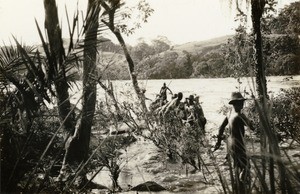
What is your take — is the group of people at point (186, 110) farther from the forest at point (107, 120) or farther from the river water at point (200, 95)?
the river water at point (200, 95)

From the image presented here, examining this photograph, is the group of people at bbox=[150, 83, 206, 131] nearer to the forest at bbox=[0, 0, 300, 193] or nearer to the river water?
the forest at bbox=[0, 0, 300, 193]

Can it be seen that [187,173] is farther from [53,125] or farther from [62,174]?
[53,125]

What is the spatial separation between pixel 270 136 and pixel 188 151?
33.4ft

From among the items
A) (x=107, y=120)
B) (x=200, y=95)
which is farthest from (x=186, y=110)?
(x=200, y=95)

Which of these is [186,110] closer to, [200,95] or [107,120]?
[107,120]

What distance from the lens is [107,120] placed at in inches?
564

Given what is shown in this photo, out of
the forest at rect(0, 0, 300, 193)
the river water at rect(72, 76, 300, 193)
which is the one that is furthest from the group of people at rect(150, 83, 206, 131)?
the river water at rect(72, 76, 300, 193)

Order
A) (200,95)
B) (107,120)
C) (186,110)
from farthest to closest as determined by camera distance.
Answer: (200,95) < (107,120) < (186,110)

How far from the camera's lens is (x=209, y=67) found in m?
31.5

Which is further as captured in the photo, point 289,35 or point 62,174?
point 289,35

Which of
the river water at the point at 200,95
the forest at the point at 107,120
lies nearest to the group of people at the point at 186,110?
the forest at the point at 107,120

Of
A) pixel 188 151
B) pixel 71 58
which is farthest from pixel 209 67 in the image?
pixel 71 58

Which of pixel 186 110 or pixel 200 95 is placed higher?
pixel 186 110

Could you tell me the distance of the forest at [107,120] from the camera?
1.74 metres
